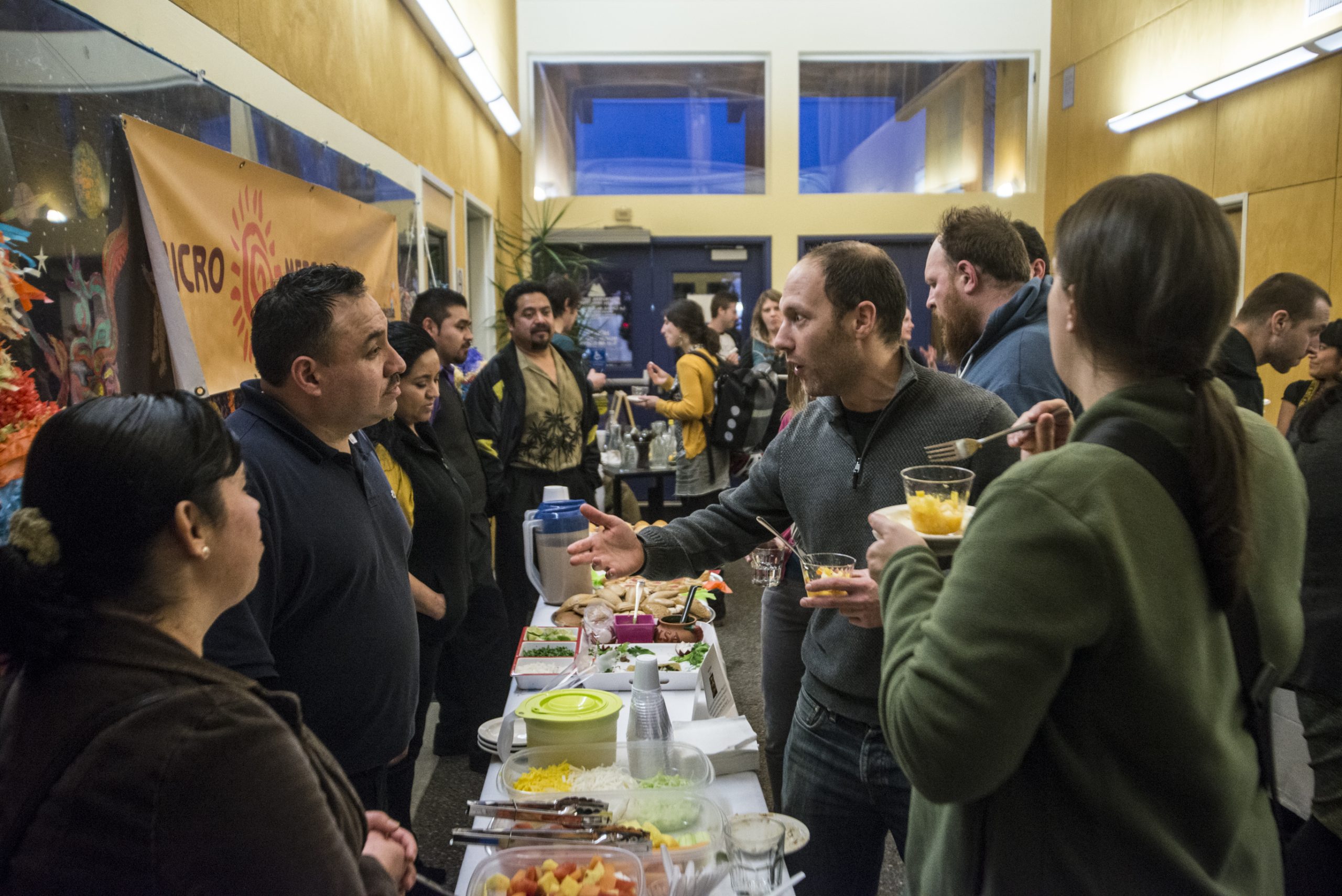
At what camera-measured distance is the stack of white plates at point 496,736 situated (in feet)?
6.25

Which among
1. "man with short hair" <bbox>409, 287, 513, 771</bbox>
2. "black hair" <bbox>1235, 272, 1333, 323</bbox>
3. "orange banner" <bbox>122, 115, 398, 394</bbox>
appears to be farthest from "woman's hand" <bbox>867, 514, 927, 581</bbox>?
"black hair" <bbox>1235, 272, 1333, 323</bbox>

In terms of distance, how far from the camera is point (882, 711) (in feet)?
3.40

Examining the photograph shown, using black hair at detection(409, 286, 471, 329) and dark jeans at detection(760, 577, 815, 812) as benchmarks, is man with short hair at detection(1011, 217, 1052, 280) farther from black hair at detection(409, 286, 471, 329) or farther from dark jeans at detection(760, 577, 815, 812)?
black hair at detection(409, 286, 471, 329)

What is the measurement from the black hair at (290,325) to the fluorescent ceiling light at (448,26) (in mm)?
3020

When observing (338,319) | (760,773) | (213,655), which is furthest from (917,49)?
(213,655)

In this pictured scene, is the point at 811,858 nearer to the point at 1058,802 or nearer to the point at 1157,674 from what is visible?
the point at 1058,802

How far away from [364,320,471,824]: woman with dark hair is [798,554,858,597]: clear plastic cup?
57.6 inches

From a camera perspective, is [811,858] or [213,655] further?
[811,858]

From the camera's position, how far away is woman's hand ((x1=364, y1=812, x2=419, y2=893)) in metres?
1.25

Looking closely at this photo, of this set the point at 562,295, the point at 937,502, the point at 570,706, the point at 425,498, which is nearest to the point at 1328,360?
the point at 937,502

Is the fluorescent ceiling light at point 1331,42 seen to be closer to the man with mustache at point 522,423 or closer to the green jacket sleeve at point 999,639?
the man with mustache at point 522,423

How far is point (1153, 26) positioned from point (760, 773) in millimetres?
6498

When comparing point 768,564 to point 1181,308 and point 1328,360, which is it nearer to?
point 1181,308

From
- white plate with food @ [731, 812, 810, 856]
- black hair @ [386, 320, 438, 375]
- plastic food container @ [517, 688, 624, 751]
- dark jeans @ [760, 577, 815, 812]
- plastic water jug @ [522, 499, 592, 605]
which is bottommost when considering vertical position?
dark jeans @ [760, 577, 815, 812]
